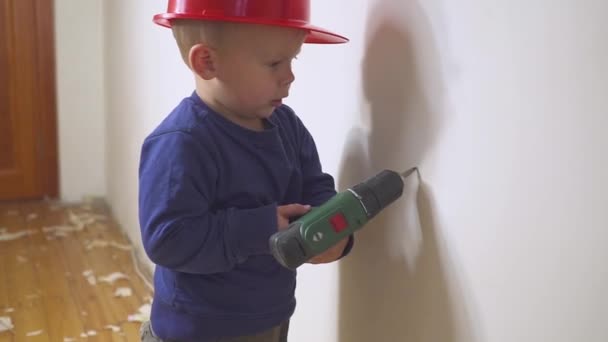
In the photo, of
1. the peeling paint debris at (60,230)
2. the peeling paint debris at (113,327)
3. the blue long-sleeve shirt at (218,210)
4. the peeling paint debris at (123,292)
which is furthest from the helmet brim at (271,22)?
the peeling paint debris at (60,230)

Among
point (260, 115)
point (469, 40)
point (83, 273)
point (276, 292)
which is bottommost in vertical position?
point (83, 273)

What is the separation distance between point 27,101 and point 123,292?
1.22 meters

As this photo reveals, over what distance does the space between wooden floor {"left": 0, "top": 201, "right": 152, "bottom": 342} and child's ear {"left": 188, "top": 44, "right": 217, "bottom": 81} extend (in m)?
1.13

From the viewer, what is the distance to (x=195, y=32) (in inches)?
32.1

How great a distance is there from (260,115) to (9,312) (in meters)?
1.35

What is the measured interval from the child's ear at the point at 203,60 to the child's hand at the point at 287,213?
0.20 m

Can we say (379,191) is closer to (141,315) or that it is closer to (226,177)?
→ (226,177)

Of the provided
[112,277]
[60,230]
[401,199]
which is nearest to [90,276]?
[112,277]

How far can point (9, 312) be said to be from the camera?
6.06ft

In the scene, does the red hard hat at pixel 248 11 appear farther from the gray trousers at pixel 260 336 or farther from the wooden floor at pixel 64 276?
the wooden floor at pixel 64 276

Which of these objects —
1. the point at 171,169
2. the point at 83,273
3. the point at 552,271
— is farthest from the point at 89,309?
the point at 552,271

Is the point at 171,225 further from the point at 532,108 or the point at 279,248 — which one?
the point at 532,108

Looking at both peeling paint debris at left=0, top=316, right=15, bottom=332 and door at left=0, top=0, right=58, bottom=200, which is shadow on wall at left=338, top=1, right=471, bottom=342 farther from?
door at left=0, top=0, right=58, bottom=200

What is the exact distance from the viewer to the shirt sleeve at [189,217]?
2.55 ft
